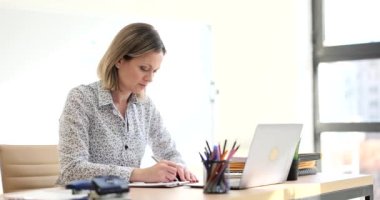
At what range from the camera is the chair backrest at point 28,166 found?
8.66ft

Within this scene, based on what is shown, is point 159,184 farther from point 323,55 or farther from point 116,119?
point 323,55

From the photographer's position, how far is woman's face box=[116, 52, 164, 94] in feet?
8.02

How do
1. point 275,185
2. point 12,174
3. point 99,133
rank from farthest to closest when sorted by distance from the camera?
point 12,174 < point 99,133 < point 275,185

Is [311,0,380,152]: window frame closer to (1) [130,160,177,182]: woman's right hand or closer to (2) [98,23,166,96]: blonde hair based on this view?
(2) [98,23,166,96]: blonde hair

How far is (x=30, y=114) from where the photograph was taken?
3.41m

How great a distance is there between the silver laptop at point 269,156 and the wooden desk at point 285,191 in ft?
0.12

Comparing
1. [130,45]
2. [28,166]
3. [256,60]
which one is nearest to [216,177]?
[130,45]

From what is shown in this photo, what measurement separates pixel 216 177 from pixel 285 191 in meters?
0.25

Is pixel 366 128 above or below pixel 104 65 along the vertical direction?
below

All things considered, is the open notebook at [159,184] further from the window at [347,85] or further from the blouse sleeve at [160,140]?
the window at [347,85]

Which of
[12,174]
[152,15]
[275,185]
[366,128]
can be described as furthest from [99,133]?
[366,128]

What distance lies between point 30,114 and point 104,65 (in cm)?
108

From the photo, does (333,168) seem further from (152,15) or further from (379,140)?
(152,15)

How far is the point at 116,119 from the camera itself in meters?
2.49
